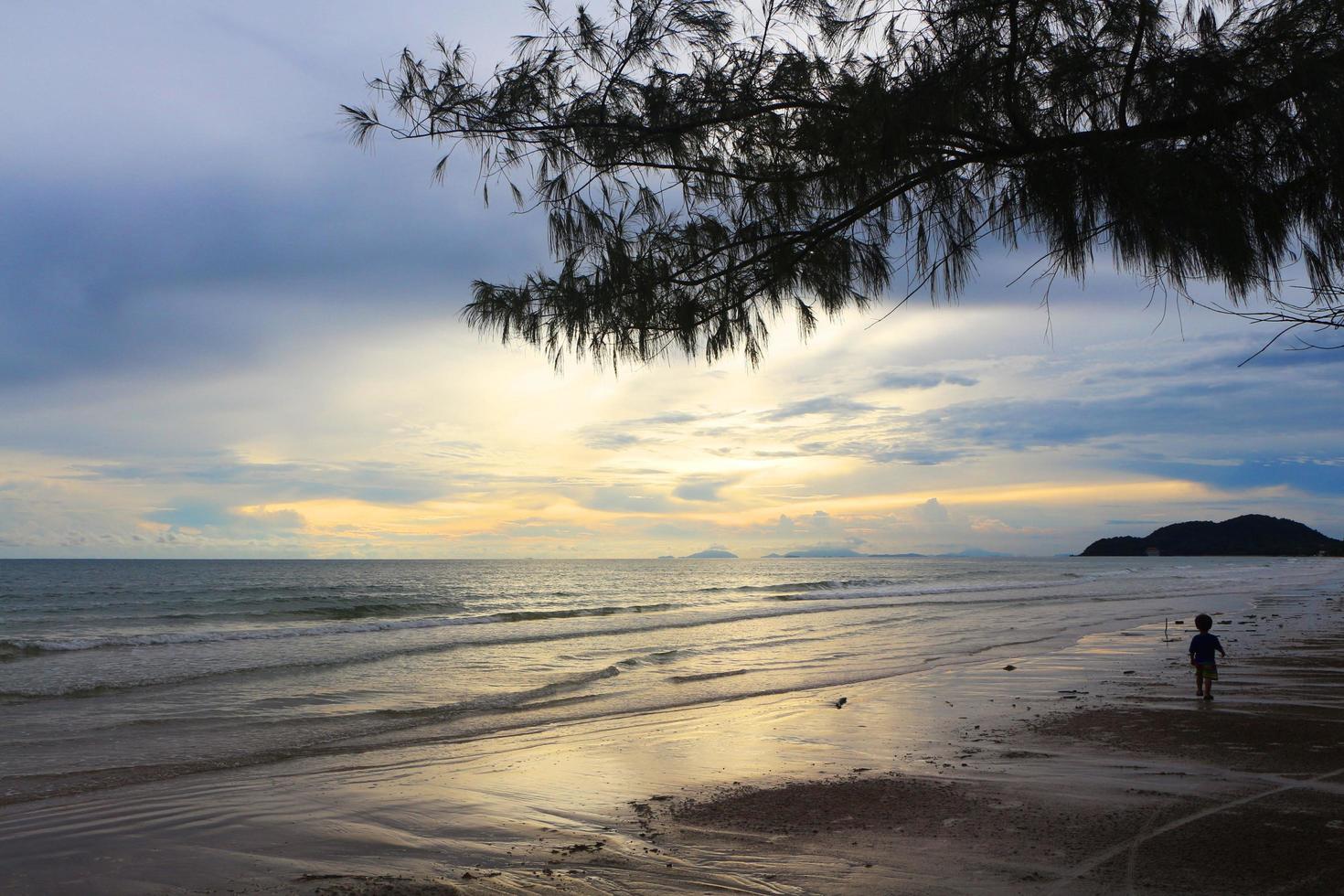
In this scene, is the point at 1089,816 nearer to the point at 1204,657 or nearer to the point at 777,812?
the point at 777,812

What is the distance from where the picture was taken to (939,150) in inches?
187

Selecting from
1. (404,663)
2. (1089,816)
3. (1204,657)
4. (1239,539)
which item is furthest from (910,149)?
(1239,539)

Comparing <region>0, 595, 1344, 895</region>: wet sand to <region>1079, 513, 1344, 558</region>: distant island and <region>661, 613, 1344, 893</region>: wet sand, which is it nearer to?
<region>661, 613, 1344, 893</region>: wet sand

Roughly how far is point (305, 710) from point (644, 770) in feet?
18.6

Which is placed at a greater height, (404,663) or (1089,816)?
(1089,816)

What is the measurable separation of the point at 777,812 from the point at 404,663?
11638 mm

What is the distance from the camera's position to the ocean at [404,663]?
8898 mm

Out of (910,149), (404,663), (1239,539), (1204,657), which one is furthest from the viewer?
(1239,539)

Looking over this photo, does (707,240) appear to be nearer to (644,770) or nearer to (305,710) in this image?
(644,770)

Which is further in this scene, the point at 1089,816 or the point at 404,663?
the point at 404,663

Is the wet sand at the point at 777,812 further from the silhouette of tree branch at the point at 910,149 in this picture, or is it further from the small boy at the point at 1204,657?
the silhouette of tree branch at the point at 910,149

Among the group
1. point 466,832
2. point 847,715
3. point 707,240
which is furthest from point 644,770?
point 707,240

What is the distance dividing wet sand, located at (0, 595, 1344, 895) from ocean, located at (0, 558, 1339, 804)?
1461mm

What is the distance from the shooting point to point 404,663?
15602mm
